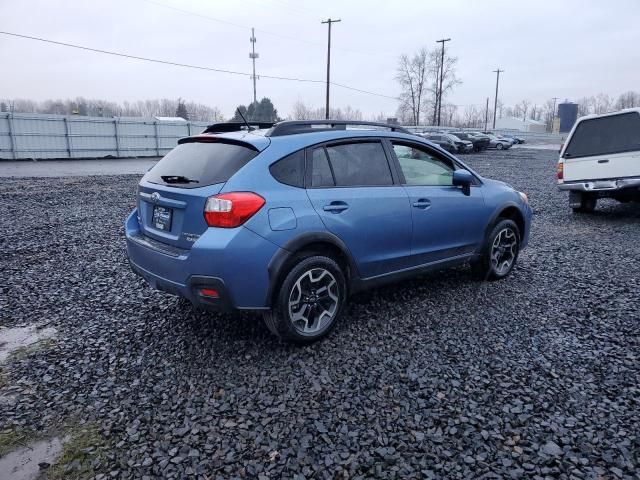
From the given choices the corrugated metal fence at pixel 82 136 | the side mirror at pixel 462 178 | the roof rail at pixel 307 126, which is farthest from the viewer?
the corrugated metal fence at pixel 82 136

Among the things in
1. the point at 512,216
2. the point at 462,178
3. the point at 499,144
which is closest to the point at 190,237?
the point at 462,178

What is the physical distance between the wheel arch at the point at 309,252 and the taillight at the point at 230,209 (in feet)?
1.16

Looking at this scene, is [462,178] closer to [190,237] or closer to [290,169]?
[290,169]

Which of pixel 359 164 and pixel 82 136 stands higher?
pixel 82 136

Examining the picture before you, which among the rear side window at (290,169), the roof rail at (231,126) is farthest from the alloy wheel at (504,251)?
the roof rail at (231,126)

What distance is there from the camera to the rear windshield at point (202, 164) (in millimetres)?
3225

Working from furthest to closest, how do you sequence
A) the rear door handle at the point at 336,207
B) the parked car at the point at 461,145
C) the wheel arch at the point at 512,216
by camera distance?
the parked car at the point at 461,145
the wheel arch at the point at 512,216
the rear door handle at the point at 336,207

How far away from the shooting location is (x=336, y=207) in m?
3.49

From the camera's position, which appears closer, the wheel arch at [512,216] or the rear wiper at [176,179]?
the rear wiper at [176,179]

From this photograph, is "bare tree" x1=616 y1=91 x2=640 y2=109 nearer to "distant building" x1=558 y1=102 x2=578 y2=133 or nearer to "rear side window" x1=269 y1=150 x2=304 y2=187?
"distant building" x1=558 y1=102 x2=578 y2=133

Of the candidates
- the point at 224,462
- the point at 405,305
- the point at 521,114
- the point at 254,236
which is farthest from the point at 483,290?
the point at 521,114

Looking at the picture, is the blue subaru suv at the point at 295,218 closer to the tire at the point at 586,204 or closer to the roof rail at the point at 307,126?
the roof rail at the point at 307,126

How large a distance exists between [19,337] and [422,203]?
3671 millimetres

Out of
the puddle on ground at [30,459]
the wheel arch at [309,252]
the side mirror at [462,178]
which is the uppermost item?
the side mirror at [462,178]
